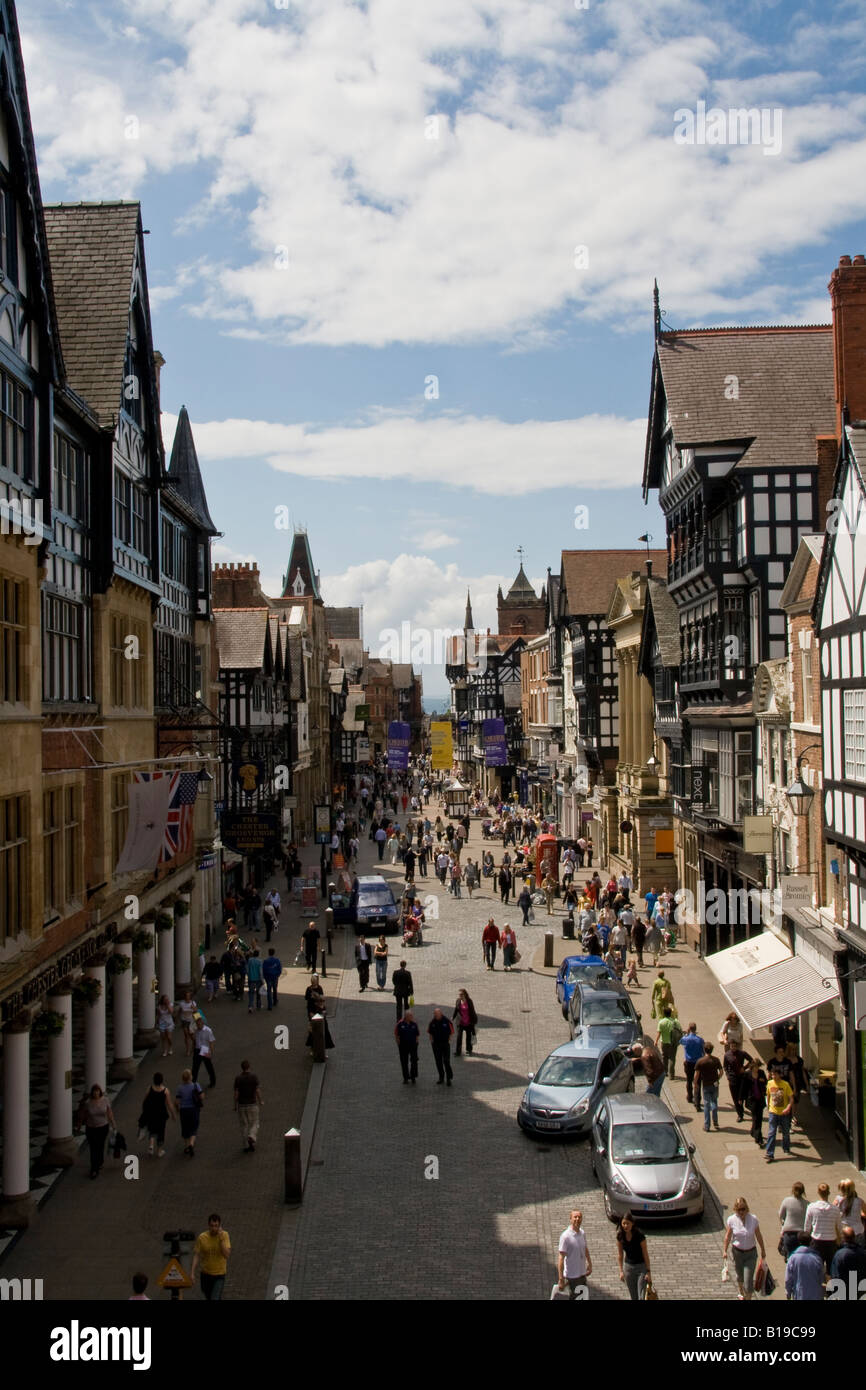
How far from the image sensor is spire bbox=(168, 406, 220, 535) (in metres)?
34.4

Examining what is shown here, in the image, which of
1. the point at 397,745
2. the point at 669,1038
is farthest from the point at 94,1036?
the point at 397,745

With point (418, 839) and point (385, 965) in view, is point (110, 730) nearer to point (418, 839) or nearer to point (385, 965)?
point (385, 965)

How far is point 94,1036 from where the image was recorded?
18.5 m

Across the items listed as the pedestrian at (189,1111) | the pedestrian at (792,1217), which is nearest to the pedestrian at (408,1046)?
the pedestrian at (189,1111)

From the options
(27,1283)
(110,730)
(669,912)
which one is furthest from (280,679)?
(27,1283)

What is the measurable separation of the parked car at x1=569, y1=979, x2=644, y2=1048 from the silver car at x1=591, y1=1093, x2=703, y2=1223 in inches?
168

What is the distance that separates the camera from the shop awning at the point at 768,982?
58.3ft

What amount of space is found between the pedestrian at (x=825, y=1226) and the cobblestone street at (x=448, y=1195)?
41.0 inches

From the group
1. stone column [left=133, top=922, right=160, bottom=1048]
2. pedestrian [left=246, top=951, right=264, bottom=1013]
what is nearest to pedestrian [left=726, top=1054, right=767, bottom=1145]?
stone column [left=133, top=922, right=160, bottom=1048]

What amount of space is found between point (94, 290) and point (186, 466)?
1360 cm

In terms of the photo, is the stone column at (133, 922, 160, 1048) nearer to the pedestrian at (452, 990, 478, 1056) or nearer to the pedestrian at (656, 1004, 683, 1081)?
the pedestrian at (452, 990, 478, 1056)

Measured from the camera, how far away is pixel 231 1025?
25.0m

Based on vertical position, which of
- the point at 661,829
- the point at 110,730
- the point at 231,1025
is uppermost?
the point at 110,730

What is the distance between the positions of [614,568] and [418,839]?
49.8 ft
